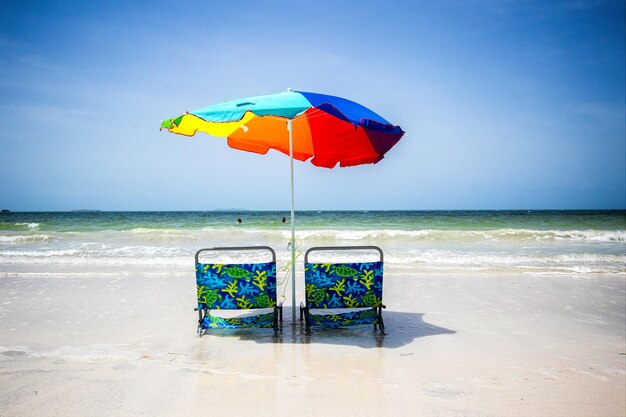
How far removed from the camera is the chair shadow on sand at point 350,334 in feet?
14.5

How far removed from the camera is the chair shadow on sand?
4.43m

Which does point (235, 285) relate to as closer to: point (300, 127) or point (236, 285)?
point (236, 285)

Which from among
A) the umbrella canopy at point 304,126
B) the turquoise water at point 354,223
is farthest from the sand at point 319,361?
the turquoise water at point 354,223

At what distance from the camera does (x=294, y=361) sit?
12.6ft

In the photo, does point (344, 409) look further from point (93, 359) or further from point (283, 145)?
point (283, 145)

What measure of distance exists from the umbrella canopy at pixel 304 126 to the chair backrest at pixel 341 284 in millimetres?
1448

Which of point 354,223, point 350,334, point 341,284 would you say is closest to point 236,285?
point 341,284

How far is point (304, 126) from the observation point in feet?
17.8

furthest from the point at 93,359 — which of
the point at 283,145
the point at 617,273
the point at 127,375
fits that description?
the point at 617,273

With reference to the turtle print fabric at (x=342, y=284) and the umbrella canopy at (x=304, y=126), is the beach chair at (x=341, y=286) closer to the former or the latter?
the turtle print fabric at (x=342, y=284)

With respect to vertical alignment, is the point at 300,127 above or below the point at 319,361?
above

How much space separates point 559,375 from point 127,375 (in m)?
4.02

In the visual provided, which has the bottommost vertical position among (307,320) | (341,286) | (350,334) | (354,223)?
(350,334)

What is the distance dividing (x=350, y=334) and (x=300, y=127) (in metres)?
2.92
